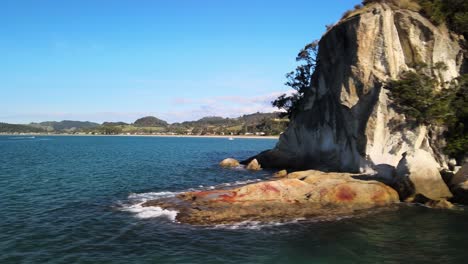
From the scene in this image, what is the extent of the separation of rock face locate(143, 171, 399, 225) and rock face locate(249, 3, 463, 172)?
703 centimetres

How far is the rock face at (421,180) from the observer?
3106 centimetres

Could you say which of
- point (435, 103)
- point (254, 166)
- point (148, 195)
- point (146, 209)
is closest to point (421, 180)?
point (435, 103)

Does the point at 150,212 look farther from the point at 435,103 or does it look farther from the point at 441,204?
the point at 435,103

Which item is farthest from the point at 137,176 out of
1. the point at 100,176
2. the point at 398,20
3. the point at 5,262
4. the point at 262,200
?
the point at 398,20

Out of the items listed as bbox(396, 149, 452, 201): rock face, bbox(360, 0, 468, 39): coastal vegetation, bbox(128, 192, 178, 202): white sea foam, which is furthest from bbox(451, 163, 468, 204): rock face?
bbox(128, 192, 178, 202): white sea foam

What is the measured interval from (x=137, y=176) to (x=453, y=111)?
3553 cm

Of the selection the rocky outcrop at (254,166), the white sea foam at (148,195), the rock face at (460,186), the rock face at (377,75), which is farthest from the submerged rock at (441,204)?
the rocky outcrop at (254,166)

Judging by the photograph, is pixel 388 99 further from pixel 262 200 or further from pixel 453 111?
pixel 262 200

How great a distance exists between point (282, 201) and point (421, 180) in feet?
37.6

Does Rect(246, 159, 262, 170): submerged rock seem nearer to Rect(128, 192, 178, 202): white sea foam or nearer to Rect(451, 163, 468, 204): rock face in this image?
Rect(128, 192, 178, 202): white sea foam

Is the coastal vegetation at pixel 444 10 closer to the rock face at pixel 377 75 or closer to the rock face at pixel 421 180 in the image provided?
the rock face at pixel 377 75

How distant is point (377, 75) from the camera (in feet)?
130

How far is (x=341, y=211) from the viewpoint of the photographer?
2786cm

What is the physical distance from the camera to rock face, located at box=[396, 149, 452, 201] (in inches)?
1223
